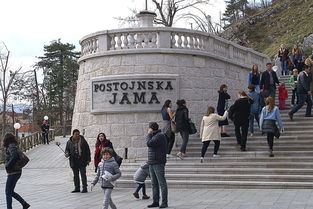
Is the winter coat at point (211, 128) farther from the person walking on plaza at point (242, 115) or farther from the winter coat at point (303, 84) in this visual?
the winter coat at point (303, 84)

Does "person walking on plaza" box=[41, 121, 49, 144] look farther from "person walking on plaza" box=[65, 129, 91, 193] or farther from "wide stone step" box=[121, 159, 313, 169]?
"person walking on plaza" box=[65, 129, 91, 193]

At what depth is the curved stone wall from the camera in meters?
15.0

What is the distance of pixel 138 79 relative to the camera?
1498cm

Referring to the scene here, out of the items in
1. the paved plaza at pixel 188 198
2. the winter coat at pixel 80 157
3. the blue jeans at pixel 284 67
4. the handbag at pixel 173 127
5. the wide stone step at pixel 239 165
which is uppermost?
the blue jeans at pixel 284 67

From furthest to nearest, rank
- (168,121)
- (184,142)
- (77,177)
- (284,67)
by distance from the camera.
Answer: (284,67) → (168,121) → (184,142) → (77,177)

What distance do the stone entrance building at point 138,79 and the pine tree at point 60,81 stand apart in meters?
39.8

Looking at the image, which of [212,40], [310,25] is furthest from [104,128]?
[310,25]

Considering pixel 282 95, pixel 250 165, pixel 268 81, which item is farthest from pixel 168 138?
pixel 282 95

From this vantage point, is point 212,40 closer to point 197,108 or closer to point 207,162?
point 197,108

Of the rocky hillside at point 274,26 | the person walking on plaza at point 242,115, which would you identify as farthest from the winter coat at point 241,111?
the rocky hillside at point 274,26

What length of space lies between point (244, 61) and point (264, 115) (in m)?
7.47

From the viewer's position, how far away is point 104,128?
15375mm

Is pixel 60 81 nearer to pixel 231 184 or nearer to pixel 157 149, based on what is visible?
pixel 231 184

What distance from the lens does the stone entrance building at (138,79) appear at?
49.2ft
